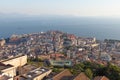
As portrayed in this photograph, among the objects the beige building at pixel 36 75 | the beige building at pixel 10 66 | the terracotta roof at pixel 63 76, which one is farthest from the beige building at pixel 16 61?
the terracotta roof at pixel 63 76

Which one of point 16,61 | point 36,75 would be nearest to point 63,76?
point 36,75

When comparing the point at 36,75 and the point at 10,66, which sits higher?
the point at 10,66

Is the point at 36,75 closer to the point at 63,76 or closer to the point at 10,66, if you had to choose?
the point at 63,76

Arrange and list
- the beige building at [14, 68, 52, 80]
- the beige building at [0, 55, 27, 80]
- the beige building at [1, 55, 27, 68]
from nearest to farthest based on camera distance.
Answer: the beige building at [0, 55, 27, 80] → the beige building at [14, 68, 52, 80] → the beige building at [1, 55, 27, 68]

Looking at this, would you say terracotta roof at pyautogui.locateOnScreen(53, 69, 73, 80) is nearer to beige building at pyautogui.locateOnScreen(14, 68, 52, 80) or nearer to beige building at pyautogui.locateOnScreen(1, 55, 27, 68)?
beige building at pyautogui.locateOnScreen(14, 68, 52, 80)

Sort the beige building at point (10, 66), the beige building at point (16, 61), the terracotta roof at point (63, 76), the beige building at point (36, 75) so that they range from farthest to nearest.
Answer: the beige building at point (16, 61) → the beige building at point (36, 75) → the terracotta roof at point (63, 76) → the beige building at point (10, 66)

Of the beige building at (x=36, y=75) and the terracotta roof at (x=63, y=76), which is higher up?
the terracotta roof at (x=63, y=76)

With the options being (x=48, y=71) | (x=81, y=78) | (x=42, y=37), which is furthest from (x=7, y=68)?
(x=42, y=37)

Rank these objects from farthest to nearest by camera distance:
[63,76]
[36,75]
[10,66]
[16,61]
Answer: [16,61], [10,66], [36,75], [63,76]

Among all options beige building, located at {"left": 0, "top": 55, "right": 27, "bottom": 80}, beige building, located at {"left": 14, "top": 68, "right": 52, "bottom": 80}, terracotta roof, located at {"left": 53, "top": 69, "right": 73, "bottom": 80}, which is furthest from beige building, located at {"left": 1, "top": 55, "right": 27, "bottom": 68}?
terracotta roof, located at {"left": 53, "top": 69, "right": 73, "bottom": 80}

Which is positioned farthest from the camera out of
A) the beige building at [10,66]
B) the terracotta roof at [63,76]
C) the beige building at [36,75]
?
the beige building at [36,75]

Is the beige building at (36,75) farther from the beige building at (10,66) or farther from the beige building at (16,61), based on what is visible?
the beige building at (16,61)
